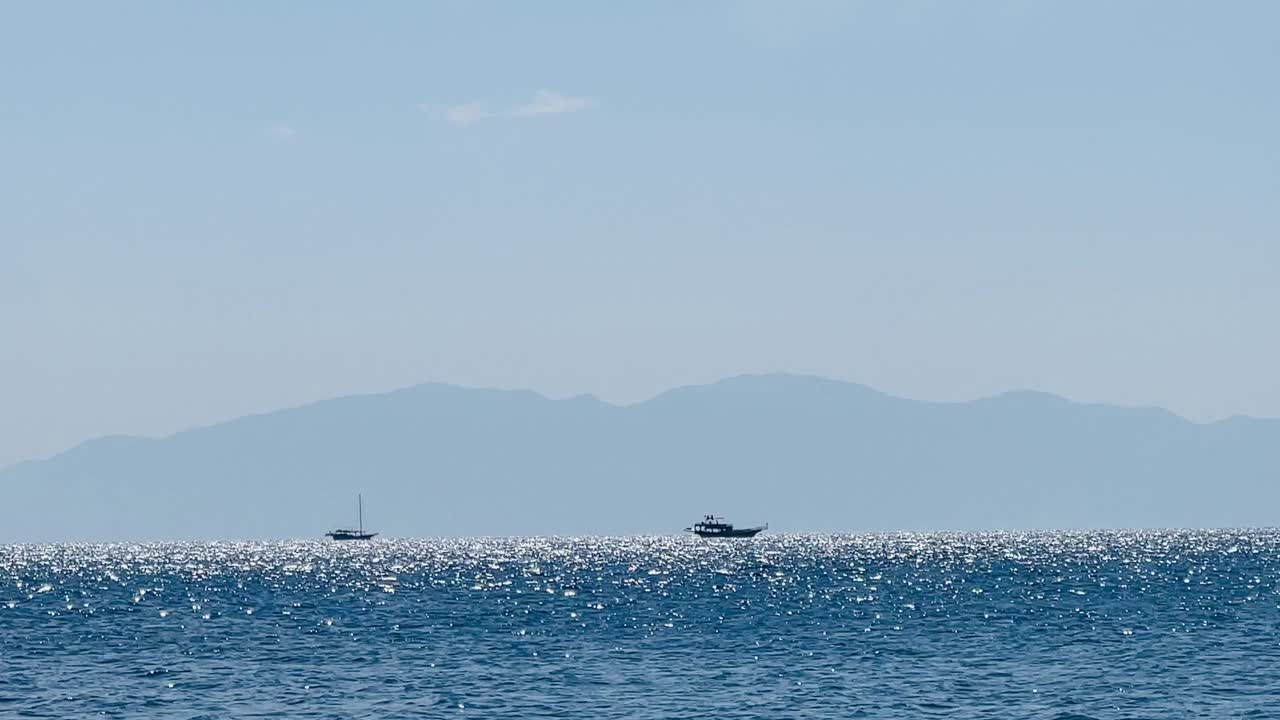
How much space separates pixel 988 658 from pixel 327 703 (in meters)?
32.9

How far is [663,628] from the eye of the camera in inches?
3782

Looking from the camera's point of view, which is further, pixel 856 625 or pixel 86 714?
pixel 856 625

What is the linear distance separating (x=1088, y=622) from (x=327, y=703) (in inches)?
2035

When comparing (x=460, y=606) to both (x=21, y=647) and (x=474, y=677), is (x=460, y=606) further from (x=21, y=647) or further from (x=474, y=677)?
(x=474, y=677)

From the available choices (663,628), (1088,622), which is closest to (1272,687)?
(1088,622)

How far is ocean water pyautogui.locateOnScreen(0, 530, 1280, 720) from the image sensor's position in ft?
213

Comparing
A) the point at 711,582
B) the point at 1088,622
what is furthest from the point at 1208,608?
the point at 711,582

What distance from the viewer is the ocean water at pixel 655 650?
64.9m

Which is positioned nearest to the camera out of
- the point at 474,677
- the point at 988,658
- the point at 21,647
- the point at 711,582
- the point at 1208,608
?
the point at 474,677

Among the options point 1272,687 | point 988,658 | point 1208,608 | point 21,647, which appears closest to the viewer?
point 1272,687

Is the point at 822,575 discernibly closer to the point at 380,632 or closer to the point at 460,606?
the point at 460,606

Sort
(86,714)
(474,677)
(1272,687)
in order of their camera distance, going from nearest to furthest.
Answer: (86,714) < (1272,687) < (474,677)

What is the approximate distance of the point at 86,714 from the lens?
206 feet

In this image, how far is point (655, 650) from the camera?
3297 inches
